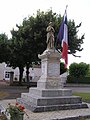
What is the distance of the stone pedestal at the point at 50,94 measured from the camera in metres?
12.4

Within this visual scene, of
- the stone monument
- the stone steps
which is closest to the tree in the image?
the stone monument

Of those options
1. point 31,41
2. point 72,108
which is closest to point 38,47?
point 31,41

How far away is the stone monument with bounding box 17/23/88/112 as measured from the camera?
40.8 feet

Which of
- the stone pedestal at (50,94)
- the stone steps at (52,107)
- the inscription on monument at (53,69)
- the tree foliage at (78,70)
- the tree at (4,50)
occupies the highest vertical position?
the tree at (4,50)

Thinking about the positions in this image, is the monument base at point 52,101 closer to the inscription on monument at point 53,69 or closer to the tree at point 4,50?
the inscription on monument at point 53,69

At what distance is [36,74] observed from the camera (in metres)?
63.4

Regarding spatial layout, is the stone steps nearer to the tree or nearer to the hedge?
the tree

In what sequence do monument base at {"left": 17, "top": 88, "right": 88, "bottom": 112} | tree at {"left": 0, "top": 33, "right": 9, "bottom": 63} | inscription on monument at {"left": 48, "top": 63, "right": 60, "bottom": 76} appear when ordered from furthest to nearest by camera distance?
tree at {"left": 0, "top": 33, "right": 9, "bottom": 63} < inscription on monument at {"left": 48, "top": 63, "right": 60, "bottom": 76} < monument base at {"left": 17, "top": 88, "right": 88, "bottom": 112}

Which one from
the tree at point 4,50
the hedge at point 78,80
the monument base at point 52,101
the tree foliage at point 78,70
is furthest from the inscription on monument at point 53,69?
the tree foliage at point 78,70

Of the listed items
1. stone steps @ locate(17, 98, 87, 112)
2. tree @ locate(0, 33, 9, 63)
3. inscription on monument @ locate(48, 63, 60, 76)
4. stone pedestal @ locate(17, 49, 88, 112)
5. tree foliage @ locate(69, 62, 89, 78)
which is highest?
tree @ locate(0, 33, 9, 63)

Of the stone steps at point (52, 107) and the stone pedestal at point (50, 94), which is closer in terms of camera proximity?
the stone steps at point (52, 107)

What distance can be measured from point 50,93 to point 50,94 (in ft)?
0.18

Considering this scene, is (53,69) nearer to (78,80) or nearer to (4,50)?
(4,50)

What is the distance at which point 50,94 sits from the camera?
13.5m
